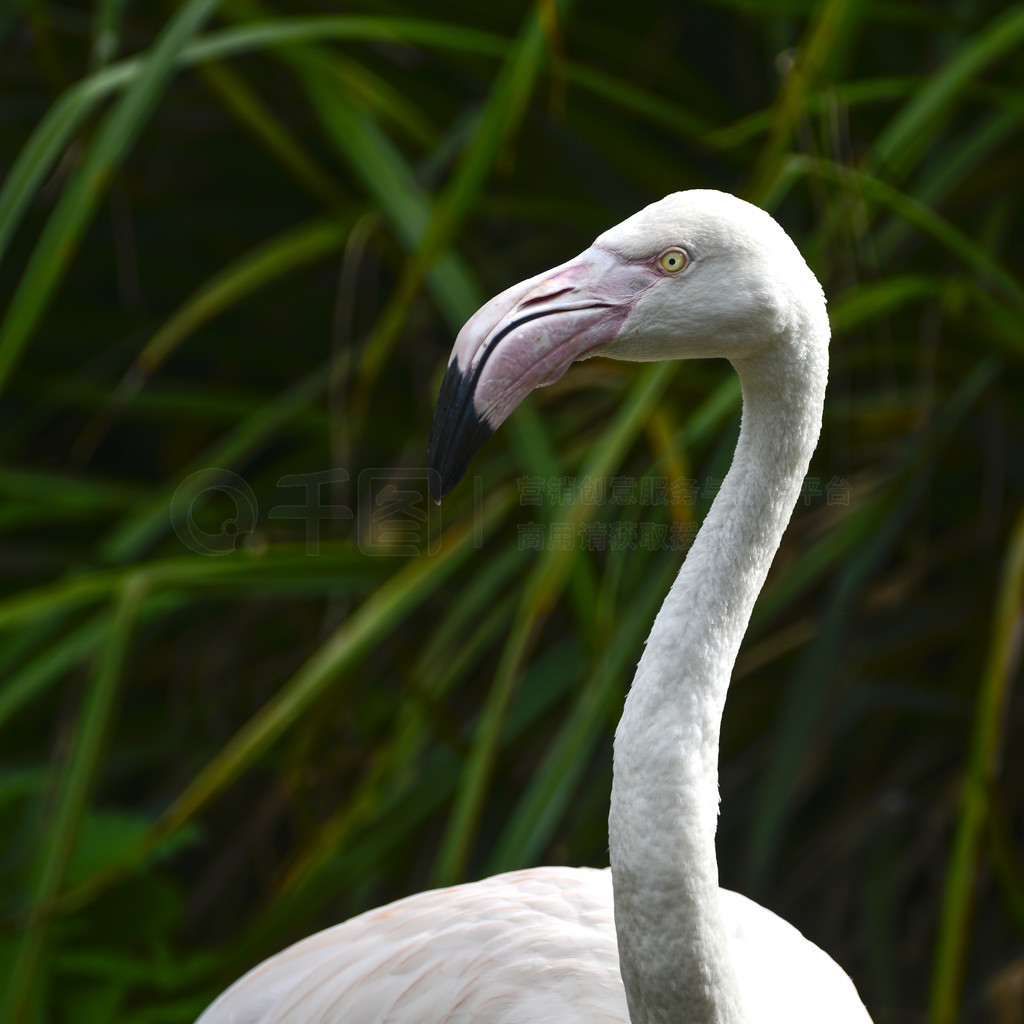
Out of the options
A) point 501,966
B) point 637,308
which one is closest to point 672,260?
point 637,308

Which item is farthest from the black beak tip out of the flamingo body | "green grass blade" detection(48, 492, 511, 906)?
"green grass blade" detection(48, 492, 511, 906)

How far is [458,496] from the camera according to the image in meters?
1.72

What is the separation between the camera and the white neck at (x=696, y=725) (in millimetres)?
889

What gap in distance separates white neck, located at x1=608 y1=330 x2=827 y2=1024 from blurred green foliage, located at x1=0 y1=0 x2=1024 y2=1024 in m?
0.47

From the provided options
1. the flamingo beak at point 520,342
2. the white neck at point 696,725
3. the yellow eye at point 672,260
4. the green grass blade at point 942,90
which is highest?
the green grass blade at point 942,90

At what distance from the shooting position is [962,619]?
1.87 m

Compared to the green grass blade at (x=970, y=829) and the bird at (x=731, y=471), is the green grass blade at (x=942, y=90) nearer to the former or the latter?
the green grass blade at (x=970, y=829)

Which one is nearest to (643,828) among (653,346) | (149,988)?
(653,346)

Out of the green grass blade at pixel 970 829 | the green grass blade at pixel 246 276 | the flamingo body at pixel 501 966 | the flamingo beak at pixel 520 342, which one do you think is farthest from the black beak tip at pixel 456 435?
the green grass blade at pixel 246 276

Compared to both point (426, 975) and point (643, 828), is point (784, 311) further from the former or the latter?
point (426, 975)

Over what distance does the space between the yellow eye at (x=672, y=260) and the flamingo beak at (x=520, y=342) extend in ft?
0.04

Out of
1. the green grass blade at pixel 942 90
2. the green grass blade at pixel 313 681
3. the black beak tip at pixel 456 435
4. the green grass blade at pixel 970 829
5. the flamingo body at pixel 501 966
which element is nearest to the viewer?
the black beak tip at pixel 456 435

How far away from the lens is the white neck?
2.92 ft

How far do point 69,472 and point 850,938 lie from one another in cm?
154
